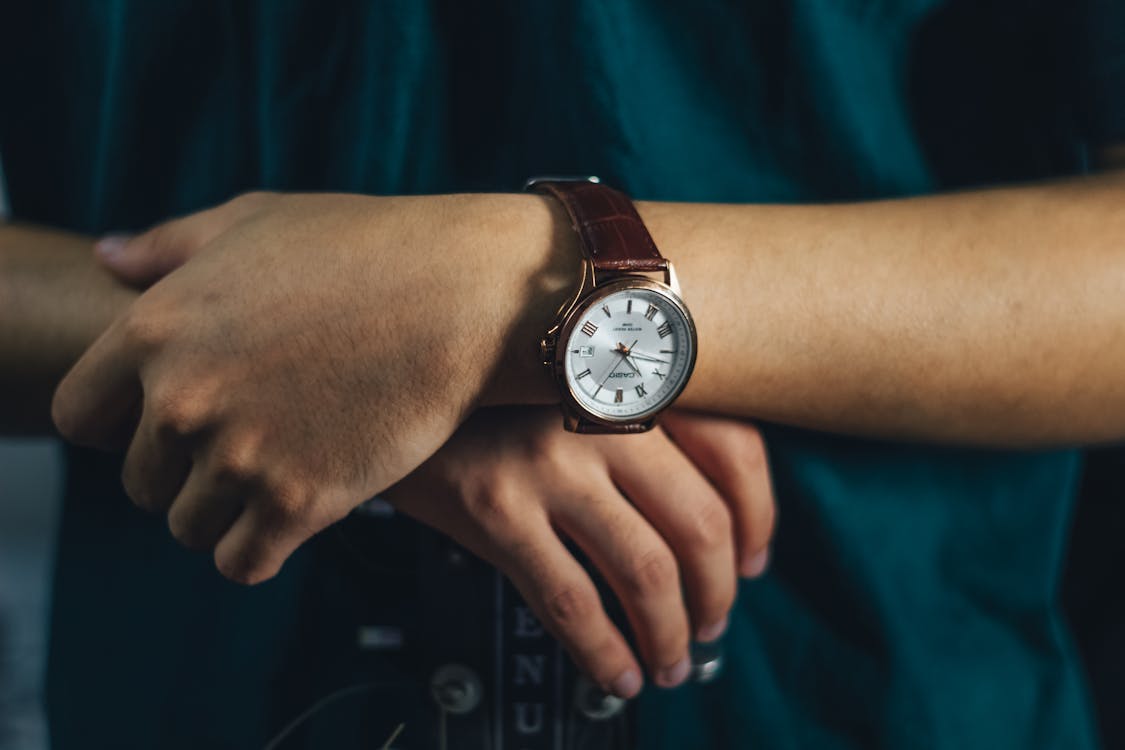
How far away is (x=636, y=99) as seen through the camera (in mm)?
708

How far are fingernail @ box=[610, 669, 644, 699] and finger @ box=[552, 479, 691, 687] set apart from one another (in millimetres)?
35

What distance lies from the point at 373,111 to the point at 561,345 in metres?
0.31

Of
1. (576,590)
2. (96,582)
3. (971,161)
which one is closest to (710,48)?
(971,161)

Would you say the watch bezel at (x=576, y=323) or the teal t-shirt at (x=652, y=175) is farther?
the teal t-shirt at (x=652, y=175)

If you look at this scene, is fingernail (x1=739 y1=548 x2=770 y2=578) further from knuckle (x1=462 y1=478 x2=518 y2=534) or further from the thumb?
the thumb

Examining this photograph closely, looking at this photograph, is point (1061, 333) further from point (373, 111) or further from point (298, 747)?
point (298, 747)

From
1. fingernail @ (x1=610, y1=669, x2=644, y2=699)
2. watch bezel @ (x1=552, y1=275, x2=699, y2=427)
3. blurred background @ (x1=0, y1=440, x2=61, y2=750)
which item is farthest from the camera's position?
blurred background @ (x1=0, y1=440, x2=61, y2=750)

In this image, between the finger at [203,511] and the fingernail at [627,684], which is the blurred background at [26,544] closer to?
the finger at [203,511]

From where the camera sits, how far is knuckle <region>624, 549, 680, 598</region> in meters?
0.61

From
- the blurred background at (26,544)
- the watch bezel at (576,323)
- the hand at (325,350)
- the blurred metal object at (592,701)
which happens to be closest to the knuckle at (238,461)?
the hand at (325,350)

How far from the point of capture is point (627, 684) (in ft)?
2.13

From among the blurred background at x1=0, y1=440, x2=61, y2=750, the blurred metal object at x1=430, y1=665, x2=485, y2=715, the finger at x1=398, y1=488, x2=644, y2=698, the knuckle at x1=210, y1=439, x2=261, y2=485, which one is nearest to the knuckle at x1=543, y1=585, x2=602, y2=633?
the finger at x1=398, y1=488, x2=644, y2=698

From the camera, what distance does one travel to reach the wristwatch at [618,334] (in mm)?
550

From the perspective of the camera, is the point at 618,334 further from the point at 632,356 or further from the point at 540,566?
the point at 540,566
